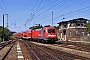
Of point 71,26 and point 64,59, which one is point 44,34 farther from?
point 71,26

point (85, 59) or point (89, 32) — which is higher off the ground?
point (89, 32)

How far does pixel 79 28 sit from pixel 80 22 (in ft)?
7.75

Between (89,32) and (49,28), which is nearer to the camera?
(49,28)

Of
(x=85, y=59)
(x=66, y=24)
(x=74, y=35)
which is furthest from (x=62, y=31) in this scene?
(x=85, y=59)

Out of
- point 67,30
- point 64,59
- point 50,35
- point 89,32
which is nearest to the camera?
point 64,59

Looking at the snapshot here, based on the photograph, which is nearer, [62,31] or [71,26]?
[71,26]

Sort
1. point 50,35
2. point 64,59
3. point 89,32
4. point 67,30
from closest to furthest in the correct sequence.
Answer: point 64,59, point 50,35, point 89,32, point 67,30

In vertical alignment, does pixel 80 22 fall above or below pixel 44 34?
above

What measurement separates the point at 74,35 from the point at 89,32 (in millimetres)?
5427

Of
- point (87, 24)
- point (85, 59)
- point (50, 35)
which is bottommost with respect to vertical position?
point (85, 59)

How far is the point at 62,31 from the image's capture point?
288 ft

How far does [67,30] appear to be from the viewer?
83.3 meters

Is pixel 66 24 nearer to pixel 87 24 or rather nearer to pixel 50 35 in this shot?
pixel 87 24

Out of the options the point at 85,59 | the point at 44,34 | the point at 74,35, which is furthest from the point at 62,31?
the point at 85,59
